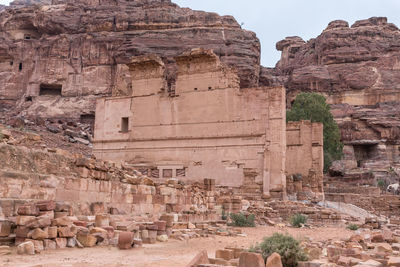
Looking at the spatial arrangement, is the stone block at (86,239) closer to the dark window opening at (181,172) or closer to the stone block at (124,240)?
the stone block at (124,240)

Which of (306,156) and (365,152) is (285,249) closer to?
(306,156)

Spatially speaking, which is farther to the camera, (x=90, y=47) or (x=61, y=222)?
(x=90, y=47)

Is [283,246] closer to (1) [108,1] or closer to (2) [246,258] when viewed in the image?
(2) [246,258]

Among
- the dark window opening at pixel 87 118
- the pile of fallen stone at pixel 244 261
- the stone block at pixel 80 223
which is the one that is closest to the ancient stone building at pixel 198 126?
the stone block at pixel 80 223

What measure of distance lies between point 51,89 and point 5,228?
42913mm

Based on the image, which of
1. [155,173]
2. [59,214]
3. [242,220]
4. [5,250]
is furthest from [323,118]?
[5,250]

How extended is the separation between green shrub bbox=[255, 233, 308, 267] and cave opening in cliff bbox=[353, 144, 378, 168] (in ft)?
141

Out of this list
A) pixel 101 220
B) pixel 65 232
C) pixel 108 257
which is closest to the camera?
pixel 108 257

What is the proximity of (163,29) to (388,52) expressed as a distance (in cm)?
3072

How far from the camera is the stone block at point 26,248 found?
18.9ft

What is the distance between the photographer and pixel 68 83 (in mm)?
44750

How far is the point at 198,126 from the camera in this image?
2123 centimetres

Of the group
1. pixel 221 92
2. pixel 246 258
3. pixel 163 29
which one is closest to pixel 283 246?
pixel 246 258

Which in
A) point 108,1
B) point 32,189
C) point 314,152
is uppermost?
point 108,1
